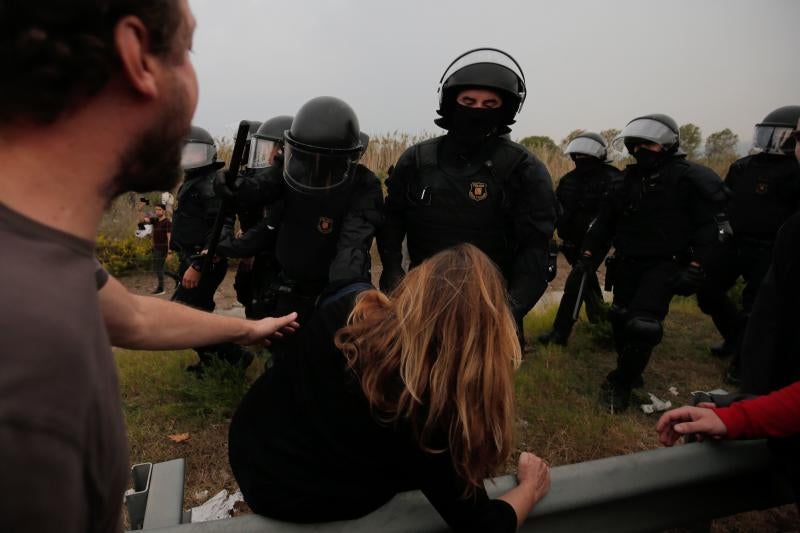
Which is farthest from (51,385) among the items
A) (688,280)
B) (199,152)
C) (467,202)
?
(199,152)

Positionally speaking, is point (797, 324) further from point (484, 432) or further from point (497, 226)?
point (497, 226)

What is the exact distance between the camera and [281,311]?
142 inches

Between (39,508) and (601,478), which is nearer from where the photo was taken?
(39,508)

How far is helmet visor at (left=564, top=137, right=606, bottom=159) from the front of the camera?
6343mm

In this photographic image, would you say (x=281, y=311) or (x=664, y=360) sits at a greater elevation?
(x=281, y=311)

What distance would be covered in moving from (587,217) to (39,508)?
20.7ft

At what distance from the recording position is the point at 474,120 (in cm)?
312

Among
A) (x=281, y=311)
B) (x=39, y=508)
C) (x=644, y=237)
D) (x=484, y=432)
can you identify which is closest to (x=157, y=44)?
(x=39, y=508)

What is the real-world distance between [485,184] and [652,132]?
6.56 feet

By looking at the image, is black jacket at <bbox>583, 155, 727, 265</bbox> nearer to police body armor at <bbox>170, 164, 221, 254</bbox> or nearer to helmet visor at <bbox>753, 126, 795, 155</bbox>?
helmet visor at <bbox>753, 126, 795, 155</bbox>

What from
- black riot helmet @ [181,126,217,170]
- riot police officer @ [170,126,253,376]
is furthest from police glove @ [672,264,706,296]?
black riot helmet @ [181,126,217,170]

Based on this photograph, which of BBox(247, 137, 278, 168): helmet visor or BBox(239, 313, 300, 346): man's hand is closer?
BBox(239, 313, 300, 346): man's hand

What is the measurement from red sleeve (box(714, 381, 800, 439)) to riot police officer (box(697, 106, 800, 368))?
364cm

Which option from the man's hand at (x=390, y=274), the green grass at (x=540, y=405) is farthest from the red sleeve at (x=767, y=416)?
the man's hand at (x=390, y=274)
